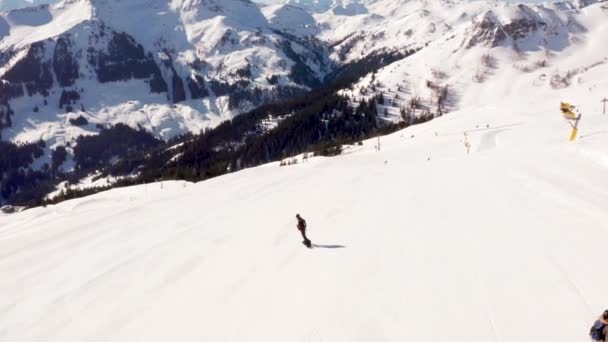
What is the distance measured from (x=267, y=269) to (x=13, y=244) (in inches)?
767

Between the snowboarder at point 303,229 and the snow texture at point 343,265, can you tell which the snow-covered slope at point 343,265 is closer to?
the snow texture at point 343,265

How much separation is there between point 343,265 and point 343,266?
111 mm

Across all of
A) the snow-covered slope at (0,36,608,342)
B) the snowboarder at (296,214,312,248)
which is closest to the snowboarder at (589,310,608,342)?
the snow-covered slope at (0,36,608,342)

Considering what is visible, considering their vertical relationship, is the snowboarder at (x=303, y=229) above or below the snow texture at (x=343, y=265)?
above

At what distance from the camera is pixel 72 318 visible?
15625 mm

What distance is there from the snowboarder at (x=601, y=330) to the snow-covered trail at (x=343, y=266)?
1231 mm

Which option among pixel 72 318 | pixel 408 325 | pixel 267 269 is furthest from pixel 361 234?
pixel 72 318

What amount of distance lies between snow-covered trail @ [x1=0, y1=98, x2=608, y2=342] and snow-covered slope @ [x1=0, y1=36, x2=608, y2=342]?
7 centimetres

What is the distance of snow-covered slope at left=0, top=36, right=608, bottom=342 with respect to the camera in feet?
42.9

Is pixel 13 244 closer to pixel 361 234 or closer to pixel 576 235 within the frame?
pixel 361 234

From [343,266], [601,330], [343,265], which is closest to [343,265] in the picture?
[343,265]

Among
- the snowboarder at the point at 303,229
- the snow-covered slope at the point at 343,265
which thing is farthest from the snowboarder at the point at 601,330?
the snowboarder at the point at 303,229

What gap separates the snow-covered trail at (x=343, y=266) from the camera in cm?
1306

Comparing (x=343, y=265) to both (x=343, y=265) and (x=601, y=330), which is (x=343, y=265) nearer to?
(x=343, y=265)
